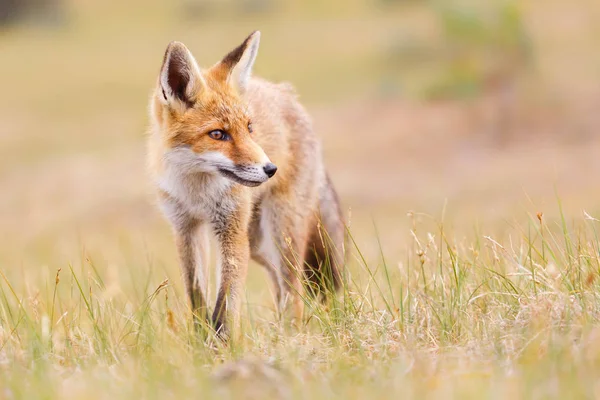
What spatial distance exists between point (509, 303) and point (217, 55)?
27594 millimetres

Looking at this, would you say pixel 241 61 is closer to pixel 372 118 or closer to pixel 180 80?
pixel 180 80

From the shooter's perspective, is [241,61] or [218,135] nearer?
[218,135]

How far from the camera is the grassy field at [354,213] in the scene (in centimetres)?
359

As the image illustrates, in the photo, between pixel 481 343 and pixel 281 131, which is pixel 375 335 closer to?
pixel 481 343

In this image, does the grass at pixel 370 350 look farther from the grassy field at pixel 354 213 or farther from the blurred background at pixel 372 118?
the blurred background at pixel 372 118

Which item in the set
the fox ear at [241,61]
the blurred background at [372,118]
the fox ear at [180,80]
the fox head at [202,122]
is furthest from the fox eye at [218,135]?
the blurred background at [372,118]

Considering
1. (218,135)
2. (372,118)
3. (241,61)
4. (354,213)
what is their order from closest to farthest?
(218,135) → (241,61) → (354,213) → (372,118)

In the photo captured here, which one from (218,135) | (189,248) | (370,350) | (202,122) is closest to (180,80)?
(202,122)

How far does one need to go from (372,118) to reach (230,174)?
67.5 ft

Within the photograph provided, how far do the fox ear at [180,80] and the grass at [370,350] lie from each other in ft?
4.68

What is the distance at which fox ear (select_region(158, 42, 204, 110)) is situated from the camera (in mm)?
5297

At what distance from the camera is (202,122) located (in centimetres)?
541

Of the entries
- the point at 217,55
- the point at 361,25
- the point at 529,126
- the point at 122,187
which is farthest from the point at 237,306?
the point at 361,25

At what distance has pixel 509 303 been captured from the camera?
14.8ft
